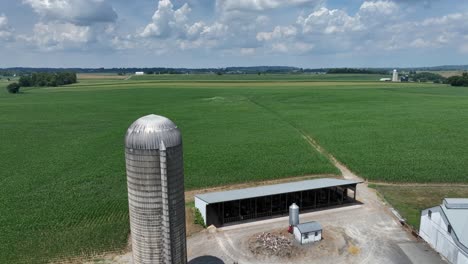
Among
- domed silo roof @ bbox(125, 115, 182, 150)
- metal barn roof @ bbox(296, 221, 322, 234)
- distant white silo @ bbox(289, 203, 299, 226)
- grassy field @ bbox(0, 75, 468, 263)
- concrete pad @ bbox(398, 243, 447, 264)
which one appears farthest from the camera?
grassy field @ bbox(0, 75, 468, 263)

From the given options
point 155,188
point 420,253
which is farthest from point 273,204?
point 155,188

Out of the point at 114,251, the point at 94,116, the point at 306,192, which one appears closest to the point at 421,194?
the point at 306,192

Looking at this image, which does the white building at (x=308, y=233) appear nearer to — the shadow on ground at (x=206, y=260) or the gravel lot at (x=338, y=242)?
the gravel lot at (x=338, y=242)

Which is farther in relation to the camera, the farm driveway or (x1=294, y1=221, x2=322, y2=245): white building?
(x1=294, y1=221, x2=322, y2=245): white building

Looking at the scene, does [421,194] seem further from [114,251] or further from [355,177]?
[114,251]

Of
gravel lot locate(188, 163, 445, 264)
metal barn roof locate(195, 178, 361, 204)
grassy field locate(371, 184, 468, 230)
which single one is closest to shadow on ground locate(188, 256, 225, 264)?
gravel lot locate(188, 163, 445, 264)

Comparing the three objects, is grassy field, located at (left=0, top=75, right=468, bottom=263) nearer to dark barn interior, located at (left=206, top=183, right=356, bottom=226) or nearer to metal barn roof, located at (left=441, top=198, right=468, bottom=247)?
dark barn interior, located at (left=206, top=183, right=356, bottom=226)
